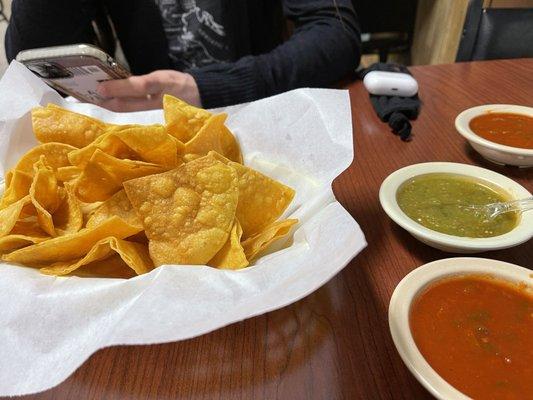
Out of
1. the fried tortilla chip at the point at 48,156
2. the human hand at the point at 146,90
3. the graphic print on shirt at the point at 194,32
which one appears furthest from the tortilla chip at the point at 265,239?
the graphic print on shirt at the point at 194,32

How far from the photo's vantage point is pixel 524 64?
5.04 ft

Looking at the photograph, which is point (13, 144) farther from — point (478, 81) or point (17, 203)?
point (478, 81)

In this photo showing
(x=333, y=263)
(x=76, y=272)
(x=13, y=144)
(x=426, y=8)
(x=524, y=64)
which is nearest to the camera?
(x=333, y=263)

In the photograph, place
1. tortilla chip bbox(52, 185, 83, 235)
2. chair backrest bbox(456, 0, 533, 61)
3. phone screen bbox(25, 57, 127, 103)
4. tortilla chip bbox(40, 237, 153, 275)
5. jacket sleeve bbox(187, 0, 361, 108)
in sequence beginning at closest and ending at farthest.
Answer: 1. tortilla chip bbox(40, 237, 153, 275)
2. tortilla chip bbox(52, 185, 83, 235)
3. phone screen bbox(25, 57, 127, 103)
4. jacket sleeve bbox(187, 0, 361, 108)
5. chair backrest bbox(456, 0, 533, 61)

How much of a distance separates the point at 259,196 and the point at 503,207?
1.43 ft

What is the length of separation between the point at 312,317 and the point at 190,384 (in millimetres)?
201

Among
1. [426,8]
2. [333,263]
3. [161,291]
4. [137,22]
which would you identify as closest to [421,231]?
[333,263]

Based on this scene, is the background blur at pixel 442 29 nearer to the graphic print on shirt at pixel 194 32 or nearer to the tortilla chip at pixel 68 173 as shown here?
the graphic print on shirt at pixel 194 32

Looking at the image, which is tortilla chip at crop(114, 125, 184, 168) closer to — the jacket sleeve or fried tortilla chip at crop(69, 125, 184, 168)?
fried tortilla chip at crop(69, 125, 184, 168)

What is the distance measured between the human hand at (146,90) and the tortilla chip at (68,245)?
60cm

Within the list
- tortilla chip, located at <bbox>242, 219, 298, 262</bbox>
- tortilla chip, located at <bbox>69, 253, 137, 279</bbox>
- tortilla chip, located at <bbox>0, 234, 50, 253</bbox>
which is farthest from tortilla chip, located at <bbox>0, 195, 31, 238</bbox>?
tortilla chip, located at <bbox>242, 219, 298, 262</bbox>

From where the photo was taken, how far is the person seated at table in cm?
135

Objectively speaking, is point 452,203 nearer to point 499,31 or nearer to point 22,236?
point 22,236

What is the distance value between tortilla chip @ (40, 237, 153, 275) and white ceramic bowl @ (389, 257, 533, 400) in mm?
376
